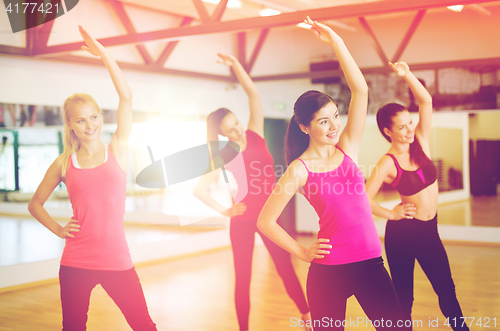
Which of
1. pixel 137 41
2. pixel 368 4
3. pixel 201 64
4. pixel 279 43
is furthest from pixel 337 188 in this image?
pixel 279 43

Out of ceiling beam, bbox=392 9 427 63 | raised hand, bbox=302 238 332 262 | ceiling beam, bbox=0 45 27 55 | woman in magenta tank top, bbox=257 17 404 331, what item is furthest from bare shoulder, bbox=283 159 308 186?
ceiling beam, bbox=392 9 427 63

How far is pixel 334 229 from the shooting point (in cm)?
193

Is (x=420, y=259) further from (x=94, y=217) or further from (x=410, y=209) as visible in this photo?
(x=94, y=217)

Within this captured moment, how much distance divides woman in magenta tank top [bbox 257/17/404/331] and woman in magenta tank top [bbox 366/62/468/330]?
3.05 feet

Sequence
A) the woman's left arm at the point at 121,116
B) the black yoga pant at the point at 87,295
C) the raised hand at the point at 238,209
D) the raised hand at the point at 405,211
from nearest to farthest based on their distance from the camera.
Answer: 1. the black yoga pant at the point at 87,295
2. the woman's left arm at the point at 121,116
3. the raised hand at the point at 405,211
4. the raised hand at the point at 238,209

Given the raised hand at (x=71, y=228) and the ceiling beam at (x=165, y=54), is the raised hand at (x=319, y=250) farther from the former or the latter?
the ceiling beam at (x=165, y=54)

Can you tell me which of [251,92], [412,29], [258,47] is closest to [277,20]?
[251,92]

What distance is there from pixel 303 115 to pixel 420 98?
1201 millimetres

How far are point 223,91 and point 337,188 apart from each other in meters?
6.33

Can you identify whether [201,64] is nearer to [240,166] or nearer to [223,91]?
[223,91]

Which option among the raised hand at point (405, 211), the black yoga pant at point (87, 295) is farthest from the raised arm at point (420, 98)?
the black yoga pant at point (87, 295)

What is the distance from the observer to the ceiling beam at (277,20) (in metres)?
3.64

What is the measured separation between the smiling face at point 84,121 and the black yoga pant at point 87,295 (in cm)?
63

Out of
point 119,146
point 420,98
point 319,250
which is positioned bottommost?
point 319,250
